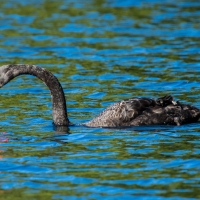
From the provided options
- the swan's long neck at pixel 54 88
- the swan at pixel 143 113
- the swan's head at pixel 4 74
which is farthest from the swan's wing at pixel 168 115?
the swan's head at pixel 4 74

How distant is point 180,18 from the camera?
88.8ft

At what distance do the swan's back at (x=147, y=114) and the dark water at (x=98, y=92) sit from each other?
217 millimetres

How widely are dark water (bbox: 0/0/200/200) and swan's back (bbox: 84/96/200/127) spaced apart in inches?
8.5

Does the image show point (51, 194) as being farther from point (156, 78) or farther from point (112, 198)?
point (156, 78)

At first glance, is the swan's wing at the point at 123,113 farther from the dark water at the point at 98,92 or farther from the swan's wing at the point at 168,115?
the dark water at the point at 98,92

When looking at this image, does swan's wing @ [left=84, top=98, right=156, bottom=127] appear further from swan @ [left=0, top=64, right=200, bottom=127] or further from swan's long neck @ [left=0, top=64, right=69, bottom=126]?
swan's long neck @ [left=0, top=64, right=69, bottom=126]

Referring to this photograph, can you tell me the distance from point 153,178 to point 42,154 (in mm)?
2247

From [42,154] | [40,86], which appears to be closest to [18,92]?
[40,86]

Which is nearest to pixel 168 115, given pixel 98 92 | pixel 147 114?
pixel 147 114

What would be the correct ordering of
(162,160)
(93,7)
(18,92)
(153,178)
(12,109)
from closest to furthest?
(153,178), (162,160), (12,109), (18,92), (93,7)

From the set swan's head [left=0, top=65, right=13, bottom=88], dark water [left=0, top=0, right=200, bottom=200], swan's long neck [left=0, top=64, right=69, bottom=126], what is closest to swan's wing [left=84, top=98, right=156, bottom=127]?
dark water [left=0, top=0, right=200, bottom=200]

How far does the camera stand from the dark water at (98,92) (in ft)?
34.7

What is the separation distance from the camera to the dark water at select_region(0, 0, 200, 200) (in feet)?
34.7

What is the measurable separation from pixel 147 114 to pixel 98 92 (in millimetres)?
3499
